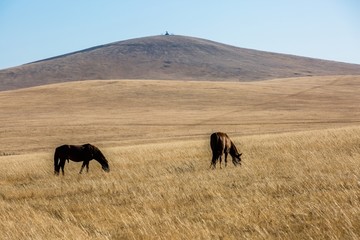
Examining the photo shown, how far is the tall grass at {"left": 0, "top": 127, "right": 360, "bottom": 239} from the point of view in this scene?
23.2 feet

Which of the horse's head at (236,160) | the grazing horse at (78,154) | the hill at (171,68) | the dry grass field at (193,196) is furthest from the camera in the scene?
the hill at (171,68)

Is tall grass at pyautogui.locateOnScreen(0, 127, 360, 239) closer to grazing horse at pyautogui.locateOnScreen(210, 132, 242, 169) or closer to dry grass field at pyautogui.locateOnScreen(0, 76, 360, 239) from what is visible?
dry grass field at pyautogui.locateOnScreen(0, 76, 360, 239)

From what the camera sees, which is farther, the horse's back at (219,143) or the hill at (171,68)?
the hill at (171,68)

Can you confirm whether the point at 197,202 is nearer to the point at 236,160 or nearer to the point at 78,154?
the point at 236,160

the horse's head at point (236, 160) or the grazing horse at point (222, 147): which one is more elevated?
the grazing horse at point (222, 147)

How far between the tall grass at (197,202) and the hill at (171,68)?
137330 millimetres

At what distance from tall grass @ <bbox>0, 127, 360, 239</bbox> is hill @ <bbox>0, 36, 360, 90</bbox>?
137 metres

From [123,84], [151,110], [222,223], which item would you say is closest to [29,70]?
[123,84]

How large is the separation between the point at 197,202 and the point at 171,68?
16541cm

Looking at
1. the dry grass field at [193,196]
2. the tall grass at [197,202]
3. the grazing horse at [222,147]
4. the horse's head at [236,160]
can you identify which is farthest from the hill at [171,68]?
the tall grass at [197,202]

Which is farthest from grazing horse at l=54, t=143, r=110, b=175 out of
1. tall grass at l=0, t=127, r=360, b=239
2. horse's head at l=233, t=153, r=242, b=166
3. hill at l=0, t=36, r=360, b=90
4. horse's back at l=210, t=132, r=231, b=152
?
hill at l=0, t=36, r=360, b=90

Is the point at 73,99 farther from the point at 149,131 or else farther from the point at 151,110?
the point at 149,131

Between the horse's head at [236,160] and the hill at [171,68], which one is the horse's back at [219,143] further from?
the hill at [171,68]

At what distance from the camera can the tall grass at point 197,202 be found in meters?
7.07
